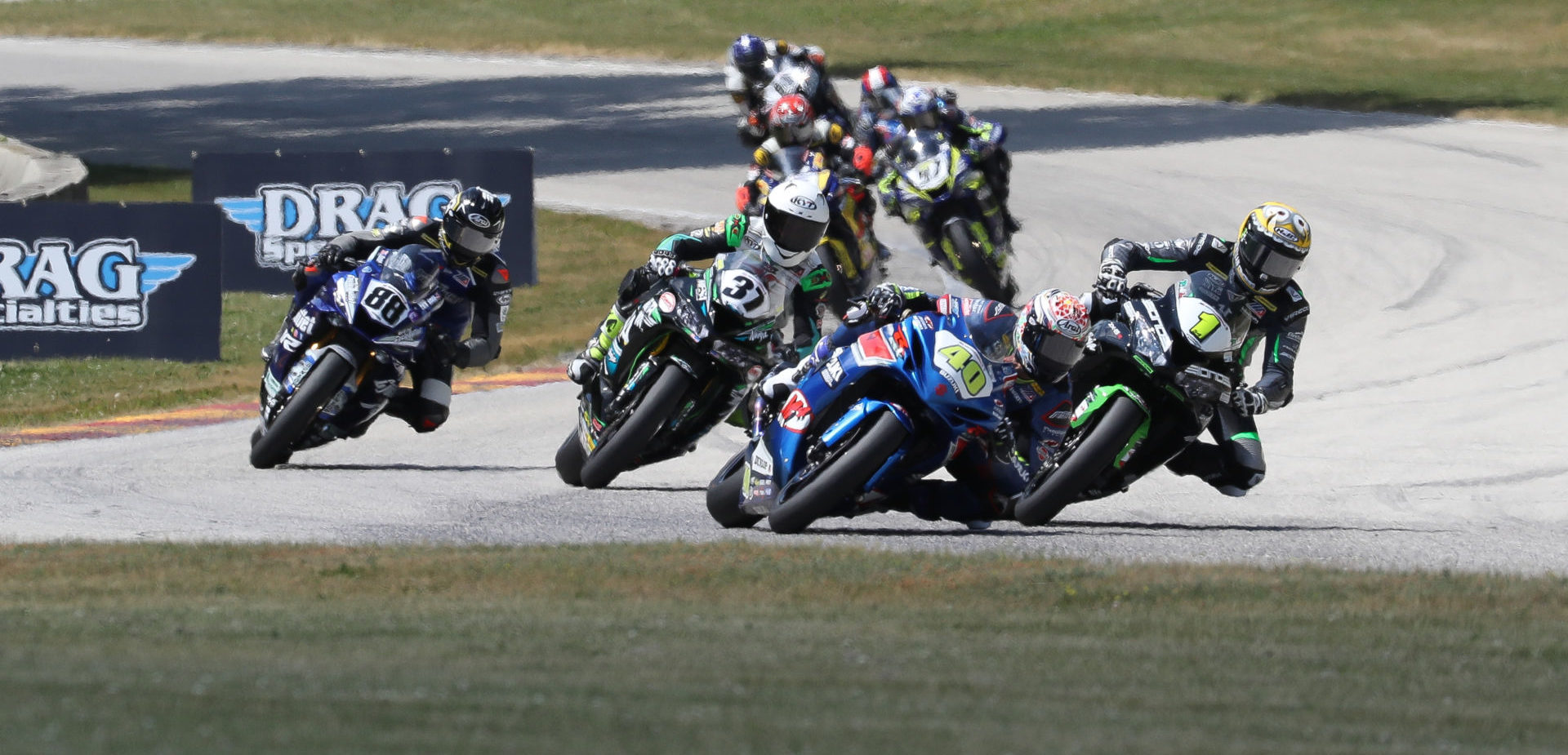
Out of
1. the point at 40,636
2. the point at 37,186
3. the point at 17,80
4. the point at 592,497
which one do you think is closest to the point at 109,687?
the point at 40,636

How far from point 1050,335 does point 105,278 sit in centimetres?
914

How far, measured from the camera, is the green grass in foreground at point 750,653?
5324 mm

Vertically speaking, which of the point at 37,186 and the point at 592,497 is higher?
the point at 592,497

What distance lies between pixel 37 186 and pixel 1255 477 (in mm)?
14091

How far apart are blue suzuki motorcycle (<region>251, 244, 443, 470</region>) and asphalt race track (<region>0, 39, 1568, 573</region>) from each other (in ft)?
0.91

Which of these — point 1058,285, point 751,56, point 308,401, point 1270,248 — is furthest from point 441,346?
point 1058,285

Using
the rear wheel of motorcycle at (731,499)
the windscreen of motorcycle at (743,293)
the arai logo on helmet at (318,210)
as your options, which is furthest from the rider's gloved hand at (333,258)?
the arai logo on helmet at (318,210)

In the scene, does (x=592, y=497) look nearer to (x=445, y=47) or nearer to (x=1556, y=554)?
(x=1556, y=554)

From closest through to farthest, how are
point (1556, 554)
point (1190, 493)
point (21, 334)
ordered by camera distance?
point (1556, 554)
point (1190, 493)
point (21, 334)

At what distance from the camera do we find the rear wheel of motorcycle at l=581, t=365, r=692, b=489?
A: 35.3 feet

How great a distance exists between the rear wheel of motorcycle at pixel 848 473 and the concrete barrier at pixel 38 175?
1224 cm

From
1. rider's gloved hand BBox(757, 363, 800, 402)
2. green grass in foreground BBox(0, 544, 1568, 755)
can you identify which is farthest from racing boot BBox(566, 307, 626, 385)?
green grass in foreground BBox(0, 544, 1568, 755)

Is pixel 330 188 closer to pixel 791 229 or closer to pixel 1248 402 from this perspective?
pixel 791 229

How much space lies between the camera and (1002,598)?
8047mm
